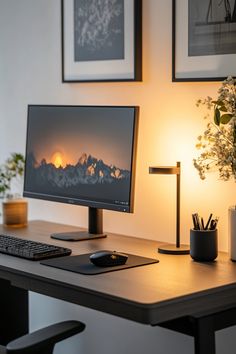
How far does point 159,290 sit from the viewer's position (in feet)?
6.68

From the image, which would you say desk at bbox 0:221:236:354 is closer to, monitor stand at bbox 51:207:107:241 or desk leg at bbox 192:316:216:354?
desk leg at bbox 192:316:216:354

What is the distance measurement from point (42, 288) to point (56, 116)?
2.85 ft

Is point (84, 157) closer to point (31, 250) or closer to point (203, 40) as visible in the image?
point (31, 250)

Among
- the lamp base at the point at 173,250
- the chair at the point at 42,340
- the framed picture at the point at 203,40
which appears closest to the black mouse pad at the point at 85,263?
the lamp base at the point at 173,250

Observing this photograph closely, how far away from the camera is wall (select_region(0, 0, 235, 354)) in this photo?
8.86 feet

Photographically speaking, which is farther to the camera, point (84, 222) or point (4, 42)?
point (4, 42)

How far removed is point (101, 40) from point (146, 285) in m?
1.19

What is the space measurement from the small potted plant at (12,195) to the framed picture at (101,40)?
42 centimetres

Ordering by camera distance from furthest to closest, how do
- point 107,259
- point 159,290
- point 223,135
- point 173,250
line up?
point 173,250
point 223,135
point 107,259
point 159,290

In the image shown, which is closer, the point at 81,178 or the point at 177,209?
the point at 177,209

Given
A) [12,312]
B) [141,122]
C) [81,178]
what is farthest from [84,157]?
[12,312]

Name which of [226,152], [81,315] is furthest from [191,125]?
[81,315]

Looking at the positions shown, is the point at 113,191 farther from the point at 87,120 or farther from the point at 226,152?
the point at 226,152

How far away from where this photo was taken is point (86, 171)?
2.79m
